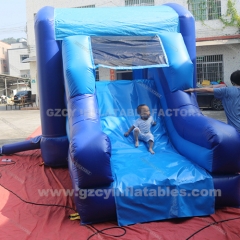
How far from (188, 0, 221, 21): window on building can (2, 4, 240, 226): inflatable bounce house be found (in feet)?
32.2

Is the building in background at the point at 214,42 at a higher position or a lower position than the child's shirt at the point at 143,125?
higher

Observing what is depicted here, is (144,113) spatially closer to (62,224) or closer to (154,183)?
(154,183)

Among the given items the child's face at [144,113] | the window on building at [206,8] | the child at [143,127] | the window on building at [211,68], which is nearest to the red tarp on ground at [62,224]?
the child at [143,127]

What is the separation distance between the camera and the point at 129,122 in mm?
4590

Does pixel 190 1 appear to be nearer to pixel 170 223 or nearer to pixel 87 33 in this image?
pixel 87 33

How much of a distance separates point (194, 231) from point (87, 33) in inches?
125

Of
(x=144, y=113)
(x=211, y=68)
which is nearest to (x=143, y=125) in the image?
(x=144, y=113)

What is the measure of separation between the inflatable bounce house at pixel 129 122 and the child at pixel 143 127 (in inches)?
4.1

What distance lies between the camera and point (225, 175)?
3400 mm

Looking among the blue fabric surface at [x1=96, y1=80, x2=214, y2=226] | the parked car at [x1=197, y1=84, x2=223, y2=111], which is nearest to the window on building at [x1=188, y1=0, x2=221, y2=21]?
the parked car at [x1=197, y1=84, x2=223, y2=111]

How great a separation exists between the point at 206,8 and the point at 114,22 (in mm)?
11121

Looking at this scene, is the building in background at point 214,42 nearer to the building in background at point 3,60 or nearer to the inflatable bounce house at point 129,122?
the inflatable bounce house at point 129,122

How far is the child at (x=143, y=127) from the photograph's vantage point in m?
4.22

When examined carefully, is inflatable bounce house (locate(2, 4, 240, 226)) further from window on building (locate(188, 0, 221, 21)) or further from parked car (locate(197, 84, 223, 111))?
window on building (locate(188, 0, 221, 21))
